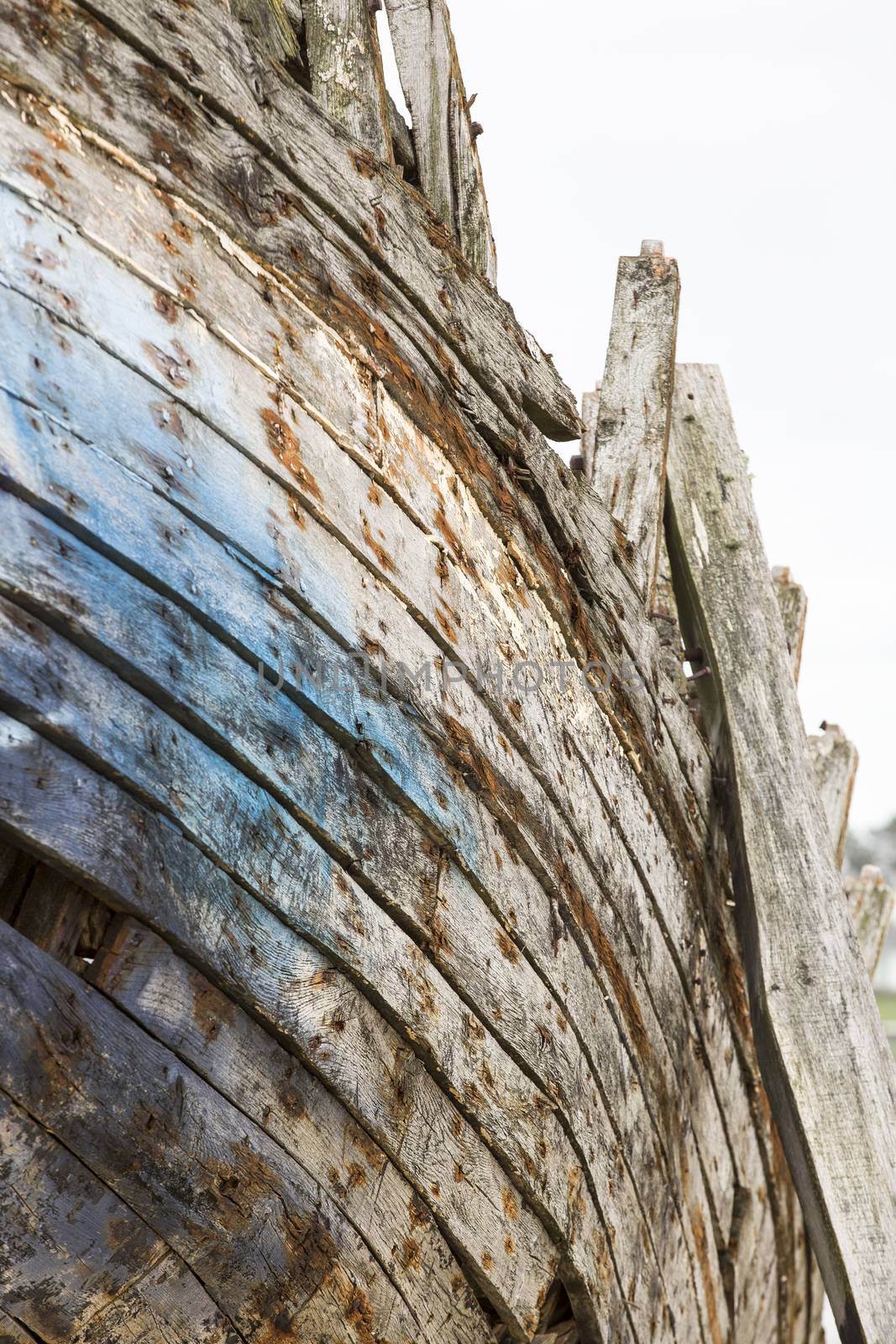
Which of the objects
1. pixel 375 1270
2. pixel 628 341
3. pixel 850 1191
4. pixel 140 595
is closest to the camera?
pixel 140 595

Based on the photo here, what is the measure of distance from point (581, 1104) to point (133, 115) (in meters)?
1.89

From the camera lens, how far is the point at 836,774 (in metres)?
4.51

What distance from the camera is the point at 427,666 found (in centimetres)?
196

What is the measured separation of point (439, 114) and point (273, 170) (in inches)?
22.0

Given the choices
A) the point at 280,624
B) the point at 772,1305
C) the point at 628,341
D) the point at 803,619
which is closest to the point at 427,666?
the point at 280,624

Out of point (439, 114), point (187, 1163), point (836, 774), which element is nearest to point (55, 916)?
point (187, 1163)

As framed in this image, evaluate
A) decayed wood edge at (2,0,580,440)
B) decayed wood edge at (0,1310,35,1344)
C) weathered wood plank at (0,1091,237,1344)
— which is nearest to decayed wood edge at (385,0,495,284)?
decayed wood edge at (2,0,580,440)

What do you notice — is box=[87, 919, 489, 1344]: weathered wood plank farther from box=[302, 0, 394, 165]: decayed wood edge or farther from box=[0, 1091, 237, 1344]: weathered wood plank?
box=[302, 0, 394, 165]: decayed wood edge

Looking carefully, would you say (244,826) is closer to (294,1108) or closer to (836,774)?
(294,1108)

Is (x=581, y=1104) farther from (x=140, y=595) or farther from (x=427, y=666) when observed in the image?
(x=140, y=595)

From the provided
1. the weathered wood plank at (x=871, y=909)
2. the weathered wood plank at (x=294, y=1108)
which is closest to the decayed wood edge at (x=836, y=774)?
the weathered wood plank at (x=871, y=909)

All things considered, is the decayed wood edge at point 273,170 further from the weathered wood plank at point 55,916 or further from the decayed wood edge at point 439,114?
the weathered wood plank at point 55,916

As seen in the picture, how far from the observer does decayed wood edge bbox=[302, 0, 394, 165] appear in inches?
81.0

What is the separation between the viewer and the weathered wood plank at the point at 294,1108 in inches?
61.4
